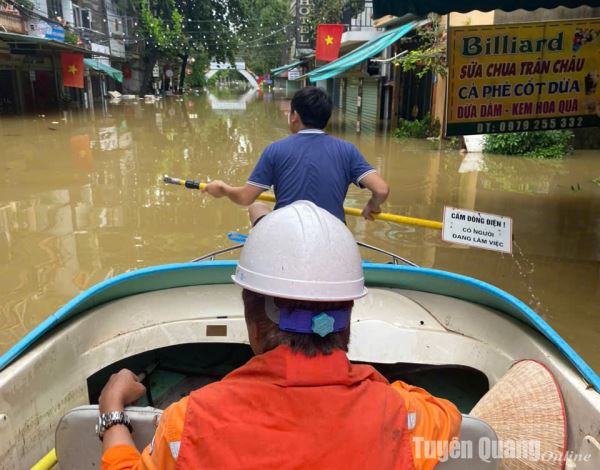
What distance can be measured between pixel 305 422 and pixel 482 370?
4.79 feet

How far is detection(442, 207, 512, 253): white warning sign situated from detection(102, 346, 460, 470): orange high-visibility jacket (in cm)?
229

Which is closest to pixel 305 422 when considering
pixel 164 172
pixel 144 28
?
pixel 164 172

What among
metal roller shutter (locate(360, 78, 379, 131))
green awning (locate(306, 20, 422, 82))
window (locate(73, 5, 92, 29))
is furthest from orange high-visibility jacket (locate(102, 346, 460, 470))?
window (locate(73, 5, 92, 29))

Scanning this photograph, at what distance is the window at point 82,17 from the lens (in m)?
29.6

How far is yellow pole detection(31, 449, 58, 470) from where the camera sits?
5.53ft

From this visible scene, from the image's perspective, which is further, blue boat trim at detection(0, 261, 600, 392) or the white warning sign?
the white warning sign

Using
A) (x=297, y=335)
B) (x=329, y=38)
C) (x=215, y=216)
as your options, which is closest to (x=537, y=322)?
(x=297, y=335)

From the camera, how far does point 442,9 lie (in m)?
5.39

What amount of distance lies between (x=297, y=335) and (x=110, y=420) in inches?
22.7

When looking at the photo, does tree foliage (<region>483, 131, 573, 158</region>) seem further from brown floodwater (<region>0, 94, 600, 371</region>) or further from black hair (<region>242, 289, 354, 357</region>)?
black hair (<region>242, 289, 354, 357</region>)

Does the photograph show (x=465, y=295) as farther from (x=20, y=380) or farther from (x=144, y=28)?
(x=144, y=28)

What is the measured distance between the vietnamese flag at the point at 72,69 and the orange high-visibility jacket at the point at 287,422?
24306 mm

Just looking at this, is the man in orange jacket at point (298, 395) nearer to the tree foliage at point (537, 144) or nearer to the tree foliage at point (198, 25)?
the tree foliage at point (537, 144)

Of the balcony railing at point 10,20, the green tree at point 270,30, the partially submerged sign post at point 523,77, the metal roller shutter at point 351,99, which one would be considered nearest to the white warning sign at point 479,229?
the partially submerged sign post at point 523,77
